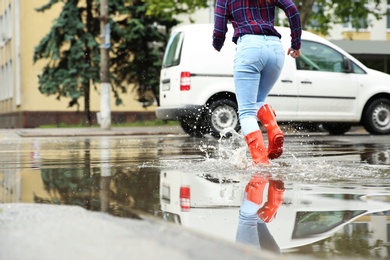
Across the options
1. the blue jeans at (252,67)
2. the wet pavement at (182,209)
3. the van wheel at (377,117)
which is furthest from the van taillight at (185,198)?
the van wheel at (377,117)

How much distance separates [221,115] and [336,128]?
3512 millimetres

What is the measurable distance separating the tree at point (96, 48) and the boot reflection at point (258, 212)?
2253cm

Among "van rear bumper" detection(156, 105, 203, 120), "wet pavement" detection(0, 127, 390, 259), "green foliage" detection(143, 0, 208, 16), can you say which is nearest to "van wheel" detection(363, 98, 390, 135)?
"van rear bumper" detection(156, 105, 203, 120)

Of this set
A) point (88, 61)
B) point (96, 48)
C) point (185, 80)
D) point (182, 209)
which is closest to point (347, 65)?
point (185, 80)

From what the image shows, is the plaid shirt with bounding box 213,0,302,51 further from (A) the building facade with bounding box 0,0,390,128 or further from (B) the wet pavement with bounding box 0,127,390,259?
(A) the building facade with bounding box 0,0,390,128

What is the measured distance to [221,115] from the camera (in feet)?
52.2

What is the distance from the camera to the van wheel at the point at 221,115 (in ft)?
52.1

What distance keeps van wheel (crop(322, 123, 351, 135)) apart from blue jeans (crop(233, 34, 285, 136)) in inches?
419

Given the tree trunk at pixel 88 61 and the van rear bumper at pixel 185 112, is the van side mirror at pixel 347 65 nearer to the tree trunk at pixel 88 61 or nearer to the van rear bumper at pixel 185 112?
the van rear bumper at pixel 185 112

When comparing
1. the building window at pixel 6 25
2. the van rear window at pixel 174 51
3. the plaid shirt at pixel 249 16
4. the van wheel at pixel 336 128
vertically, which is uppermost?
the building window at pixel 6 25

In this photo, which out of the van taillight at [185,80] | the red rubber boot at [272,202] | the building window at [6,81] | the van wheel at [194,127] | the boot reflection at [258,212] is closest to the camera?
the boot reflection at [258,212]

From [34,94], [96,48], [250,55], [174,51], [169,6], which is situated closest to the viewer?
[250,55]

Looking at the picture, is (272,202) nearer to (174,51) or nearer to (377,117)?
(174,51)

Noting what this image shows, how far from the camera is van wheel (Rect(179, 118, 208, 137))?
54.4ft
